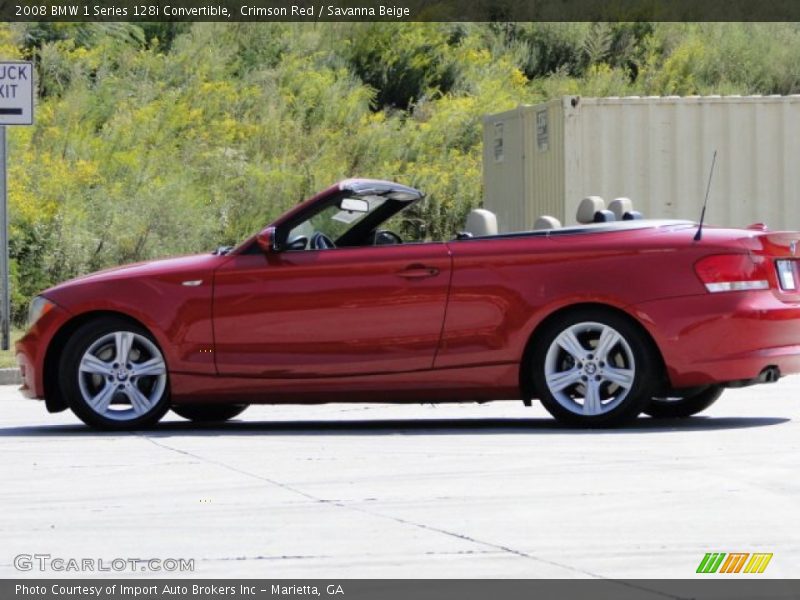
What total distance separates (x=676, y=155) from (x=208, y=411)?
27.3 ft

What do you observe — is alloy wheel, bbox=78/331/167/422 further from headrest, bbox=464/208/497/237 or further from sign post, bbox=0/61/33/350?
sign post, bbox=0/61/33/350

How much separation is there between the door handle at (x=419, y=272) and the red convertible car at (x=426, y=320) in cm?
1

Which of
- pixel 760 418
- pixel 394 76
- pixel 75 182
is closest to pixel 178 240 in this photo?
pixel 75 182

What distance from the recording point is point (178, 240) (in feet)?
91.2

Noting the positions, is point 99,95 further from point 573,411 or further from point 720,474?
point 720,474

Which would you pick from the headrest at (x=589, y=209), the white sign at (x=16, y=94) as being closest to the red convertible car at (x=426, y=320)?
the headrest at (x=589, y=209)

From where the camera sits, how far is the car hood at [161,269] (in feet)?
39.3

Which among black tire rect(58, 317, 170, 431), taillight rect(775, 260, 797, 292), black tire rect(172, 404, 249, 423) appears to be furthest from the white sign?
taillight rect(775, 260, 797, 292)

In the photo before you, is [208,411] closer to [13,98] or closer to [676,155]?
[13,98]

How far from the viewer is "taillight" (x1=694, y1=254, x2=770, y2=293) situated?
11.5m

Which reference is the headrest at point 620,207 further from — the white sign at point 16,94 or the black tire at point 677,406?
the white sign at point 16,94

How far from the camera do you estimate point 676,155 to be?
19938 millimetres

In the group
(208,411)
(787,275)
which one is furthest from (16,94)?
(787,275)

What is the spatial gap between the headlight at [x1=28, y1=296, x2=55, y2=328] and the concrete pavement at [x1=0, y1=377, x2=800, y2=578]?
0.72 meters
